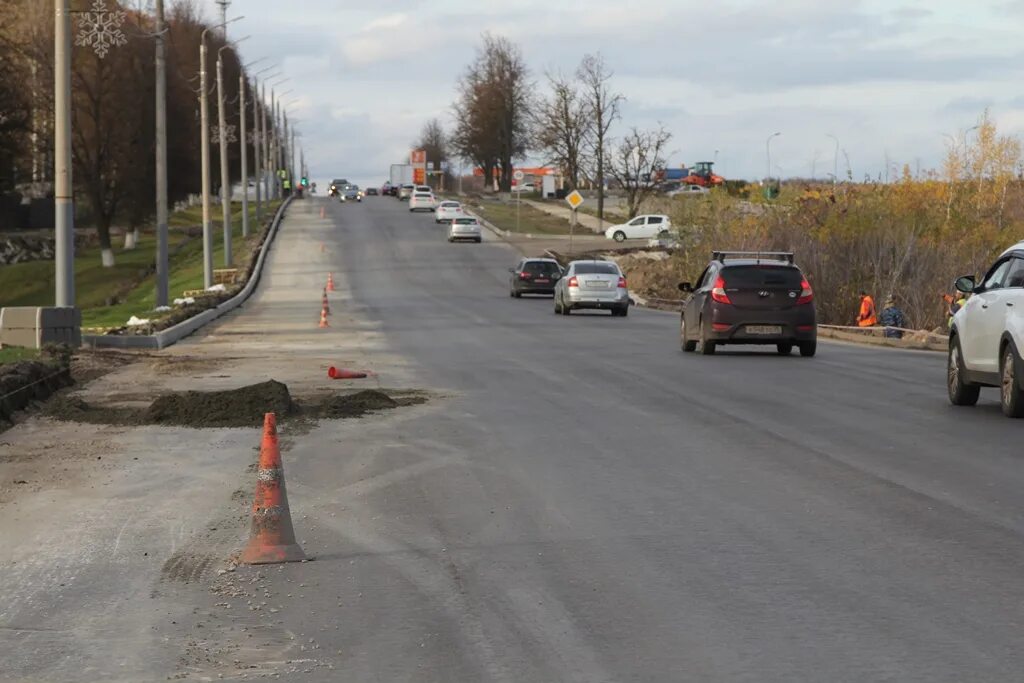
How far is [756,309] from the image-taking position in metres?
27.3

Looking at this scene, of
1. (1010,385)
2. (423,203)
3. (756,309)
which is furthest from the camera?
(423,203)

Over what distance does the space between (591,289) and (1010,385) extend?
28.5m

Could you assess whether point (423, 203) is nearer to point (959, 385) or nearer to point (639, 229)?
point (639, 229)

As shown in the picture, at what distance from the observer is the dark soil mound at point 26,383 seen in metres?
17.5

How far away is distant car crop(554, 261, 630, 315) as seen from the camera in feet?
147

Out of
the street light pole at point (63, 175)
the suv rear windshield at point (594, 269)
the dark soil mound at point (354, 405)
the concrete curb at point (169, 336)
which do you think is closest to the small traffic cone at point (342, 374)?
the dark soil mound at point (354, 405)

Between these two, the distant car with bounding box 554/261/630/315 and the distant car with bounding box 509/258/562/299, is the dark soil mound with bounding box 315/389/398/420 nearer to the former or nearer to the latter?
the distant car with bounding box 554/261/630/315

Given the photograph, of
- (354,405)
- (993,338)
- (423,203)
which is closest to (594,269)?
(354,405)

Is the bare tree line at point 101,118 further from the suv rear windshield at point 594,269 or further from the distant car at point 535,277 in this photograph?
the suv rear windshield at point 594,269

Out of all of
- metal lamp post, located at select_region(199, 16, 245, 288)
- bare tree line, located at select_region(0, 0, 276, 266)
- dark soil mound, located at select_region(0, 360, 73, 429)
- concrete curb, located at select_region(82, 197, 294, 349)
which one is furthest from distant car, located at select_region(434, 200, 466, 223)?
dark soil mound, located at select_region(0, 360, 73, 429)

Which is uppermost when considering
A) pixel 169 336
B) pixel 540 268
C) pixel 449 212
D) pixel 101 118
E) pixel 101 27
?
pixel 101 118

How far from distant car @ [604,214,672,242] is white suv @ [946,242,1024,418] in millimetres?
71898

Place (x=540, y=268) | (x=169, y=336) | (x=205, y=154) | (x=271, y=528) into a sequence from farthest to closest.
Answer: (x=540, y=268) → (x=205, y=154) → (x=169, y=336) → (x=271, y=528)

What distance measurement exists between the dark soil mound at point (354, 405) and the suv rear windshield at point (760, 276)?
33.0 ft
